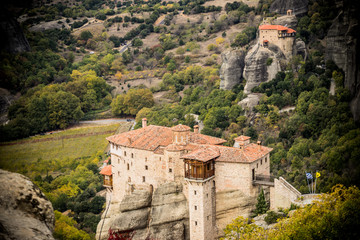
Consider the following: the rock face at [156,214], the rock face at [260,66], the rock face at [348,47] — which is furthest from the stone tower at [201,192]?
the rock face at [260,66]

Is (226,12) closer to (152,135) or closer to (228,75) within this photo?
(228,75)

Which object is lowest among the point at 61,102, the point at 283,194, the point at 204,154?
the point at 61,102

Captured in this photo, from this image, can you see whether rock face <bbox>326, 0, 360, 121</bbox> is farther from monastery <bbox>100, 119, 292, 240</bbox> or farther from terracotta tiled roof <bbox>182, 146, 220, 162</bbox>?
terracotta tiled roof <bbox>182, 146, 220, 162</bbox>

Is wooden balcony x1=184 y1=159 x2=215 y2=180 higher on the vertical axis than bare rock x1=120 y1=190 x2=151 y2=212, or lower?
higher

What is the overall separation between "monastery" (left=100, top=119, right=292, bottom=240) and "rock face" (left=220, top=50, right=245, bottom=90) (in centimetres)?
3351

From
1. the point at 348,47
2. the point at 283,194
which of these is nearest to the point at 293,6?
the point at 348,47

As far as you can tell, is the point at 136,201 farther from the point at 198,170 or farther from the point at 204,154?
the point at 204,154

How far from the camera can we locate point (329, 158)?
140 feet

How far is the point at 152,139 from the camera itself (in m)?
40.4

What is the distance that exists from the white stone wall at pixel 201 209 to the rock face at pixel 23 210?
25882 millimetres

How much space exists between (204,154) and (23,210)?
2681 centimetres

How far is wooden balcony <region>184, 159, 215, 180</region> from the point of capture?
110 ft

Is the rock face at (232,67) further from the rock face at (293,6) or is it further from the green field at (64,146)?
the green field at (64,146)

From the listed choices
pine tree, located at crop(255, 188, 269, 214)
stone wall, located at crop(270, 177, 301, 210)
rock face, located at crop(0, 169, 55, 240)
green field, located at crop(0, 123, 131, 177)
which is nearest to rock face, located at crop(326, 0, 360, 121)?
stone wall, located at crop(270, 177, 301, 210)
